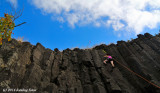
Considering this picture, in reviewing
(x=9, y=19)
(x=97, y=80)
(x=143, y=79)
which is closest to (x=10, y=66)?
(x=9, y=19)

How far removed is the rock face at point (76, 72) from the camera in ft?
25.0

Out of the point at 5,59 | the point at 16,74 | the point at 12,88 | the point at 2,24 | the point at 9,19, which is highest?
the point at 9,19

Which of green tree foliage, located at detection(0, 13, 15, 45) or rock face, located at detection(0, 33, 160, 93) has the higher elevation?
green tree foliage, located at detection(0, 13, 15, 45)

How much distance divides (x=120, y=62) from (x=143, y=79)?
344 cm

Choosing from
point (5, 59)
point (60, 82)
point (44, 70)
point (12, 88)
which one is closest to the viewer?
point (12, 88)

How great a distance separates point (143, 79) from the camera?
9.54 metres

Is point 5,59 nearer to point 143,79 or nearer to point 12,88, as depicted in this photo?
point 12,88

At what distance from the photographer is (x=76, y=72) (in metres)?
11.5

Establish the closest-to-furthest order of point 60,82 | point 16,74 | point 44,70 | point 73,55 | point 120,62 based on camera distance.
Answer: point 16,74, point 60,82, point 44,70, point 120,62, point 73,55

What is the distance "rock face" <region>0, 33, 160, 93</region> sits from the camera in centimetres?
761

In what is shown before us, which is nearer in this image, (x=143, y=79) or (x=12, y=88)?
(x=12, y=88)

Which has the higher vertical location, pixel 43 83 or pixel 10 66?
pixel 10 66

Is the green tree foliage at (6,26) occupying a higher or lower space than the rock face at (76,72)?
higher

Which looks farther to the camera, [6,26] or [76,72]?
[76,72]
